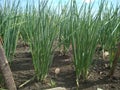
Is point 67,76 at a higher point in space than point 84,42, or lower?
lower

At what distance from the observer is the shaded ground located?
2.11 m

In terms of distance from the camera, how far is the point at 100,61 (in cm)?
263

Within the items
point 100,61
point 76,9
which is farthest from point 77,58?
point 100,61

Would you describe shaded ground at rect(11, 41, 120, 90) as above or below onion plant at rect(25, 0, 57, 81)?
below

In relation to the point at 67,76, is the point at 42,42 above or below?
above

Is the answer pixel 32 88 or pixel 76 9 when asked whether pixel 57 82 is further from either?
pixel 76 9

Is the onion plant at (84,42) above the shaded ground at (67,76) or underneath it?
above

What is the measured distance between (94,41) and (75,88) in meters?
0.36

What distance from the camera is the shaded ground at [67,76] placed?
83.2 inches

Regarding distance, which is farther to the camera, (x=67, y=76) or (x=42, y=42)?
(x=67, y=76)

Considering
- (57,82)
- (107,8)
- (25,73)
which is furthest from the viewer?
(107,8)

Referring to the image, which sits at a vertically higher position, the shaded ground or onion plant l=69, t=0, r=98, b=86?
onion plant l=69, t=0, r=98, b=86

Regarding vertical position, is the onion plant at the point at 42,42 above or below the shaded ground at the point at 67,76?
above

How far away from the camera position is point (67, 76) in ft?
7.55
